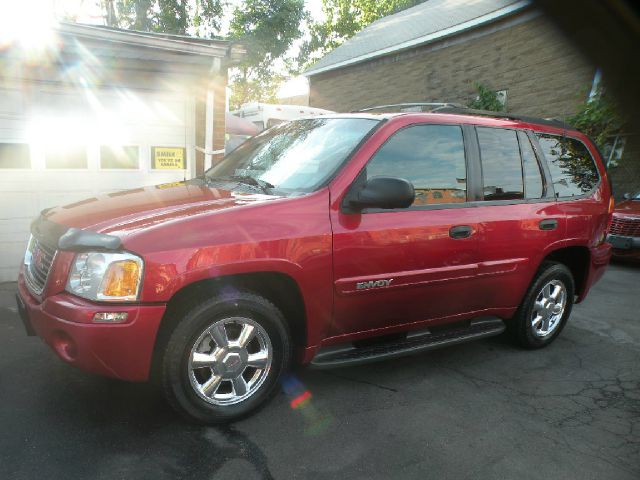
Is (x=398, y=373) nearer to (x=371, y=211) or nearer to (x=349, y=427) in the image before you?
(x=349, y=427)

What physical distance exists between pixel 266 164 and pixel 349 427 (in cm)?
184

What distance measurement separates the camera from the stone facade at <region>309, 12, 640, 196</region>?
12516 millimetres

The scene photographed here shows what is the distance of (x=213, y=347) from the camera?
2879mm

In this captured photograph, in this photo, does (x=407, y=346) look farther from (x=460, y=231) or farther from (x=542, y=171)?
(x=542, y=171)

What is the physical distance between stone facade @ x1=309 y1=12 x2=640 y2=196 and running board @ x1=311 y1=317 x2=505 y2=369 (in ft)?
24.1

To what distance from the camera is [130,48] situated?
580 centimetres

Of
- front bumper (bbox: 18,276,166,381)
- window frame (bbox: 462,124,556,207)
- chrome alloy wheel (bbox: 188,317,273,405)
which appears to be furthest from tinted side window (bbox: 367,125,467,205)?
front bumper (bbox: 18,276,166,381)

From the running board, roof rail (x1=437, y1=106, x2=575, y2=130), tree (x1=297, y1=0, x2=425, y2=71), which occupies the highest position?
tree (x1=297, y1=0, x2=425, y2=71)

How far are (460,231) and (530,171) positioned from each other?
0.98 metres

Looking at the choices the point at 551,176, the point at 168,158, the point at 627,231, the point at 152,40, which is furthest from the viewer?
the point at 627,231

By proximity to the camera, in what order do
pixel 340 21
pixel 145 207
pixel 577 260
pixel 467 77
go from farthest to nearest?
pixel 340 21
pixel 467 77
pixel 577 260
pixel 145 207

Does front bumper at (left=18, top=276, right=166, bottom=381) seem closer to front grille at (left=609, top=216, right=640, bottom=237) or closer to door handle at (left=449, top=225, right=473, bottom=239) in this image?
door handle at (left=449, top=225, right=473, bottom=239)

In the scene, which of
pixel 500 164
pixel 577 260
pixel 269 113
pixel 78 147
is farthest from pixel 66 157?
pixel 269 113

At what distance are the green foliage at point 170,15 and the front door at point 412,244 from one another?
2311cm
